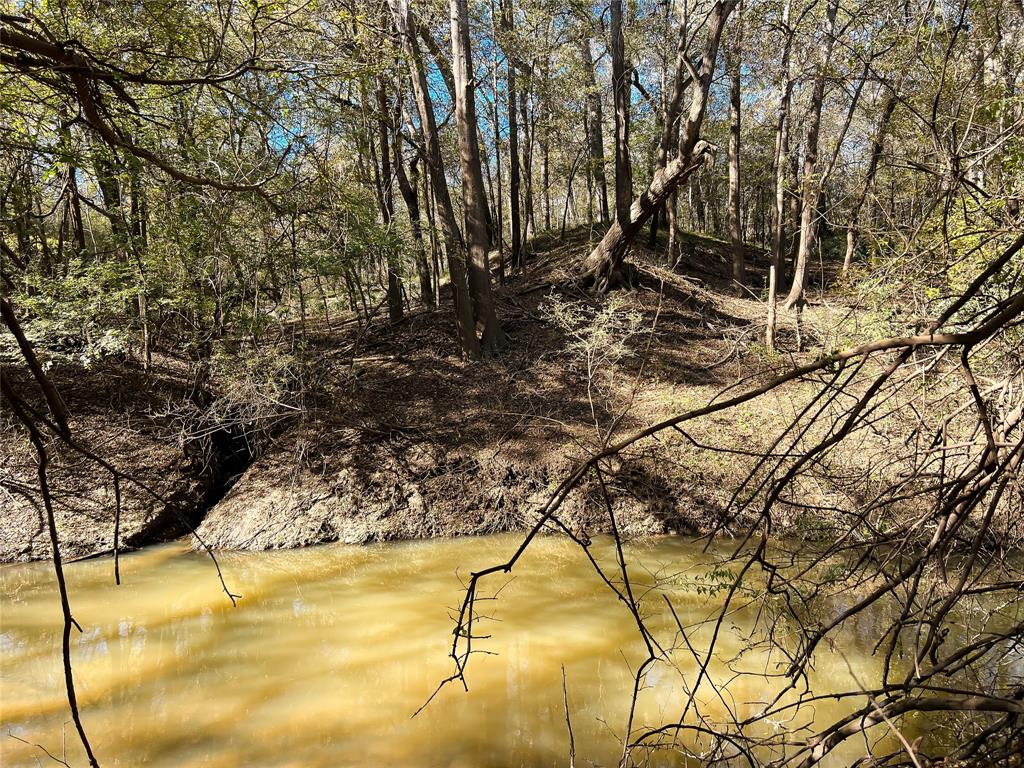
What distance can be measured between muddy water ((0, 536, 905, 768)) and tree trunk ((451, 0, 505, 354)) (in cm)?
582

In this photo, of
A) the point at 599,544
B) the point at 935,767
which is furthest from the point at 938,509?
the point at 599,544

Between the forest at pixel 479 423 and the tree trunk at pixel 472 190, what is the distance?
0.12 meters

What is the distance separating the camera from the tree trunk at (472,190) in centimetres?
1094

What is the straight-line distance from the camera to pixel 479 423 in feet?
34.3

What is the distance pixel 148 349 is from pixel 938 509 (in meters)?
11.5

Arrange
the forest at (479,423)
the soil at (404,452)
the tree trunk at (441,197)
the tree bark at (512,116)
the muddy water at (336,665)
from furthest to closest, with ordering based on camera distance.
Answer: the tree bark at (512,116) < the tree trunk at (441,197) < the soil at (404,452) < the muddy water at (336,665) < the forest at (479,423)

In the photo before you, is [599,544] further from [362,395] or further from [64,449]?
[64,449]

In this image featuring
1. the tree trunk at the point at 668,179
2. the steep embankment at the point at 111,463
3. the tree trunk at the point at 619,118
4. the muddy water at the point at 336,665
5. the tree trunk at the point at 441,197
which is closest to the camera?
the muddy water at the point at 336,665

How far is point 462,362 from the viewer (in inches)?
488

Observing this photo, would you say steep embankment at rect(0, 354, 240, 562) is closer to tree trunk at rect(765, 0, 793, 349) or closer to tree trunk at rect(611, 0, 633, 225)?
tree trunk at rect(765, 0, 793, 349)

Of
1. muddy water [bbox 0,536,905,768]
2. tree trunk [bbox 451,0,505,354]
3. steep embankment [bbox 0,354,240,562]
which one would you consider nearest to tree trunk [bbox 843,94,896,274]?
muddy water [bbox 0,536,905,768]

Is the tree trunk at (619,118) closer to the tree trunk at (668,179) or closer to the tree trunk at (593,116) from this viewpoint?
the tree trunk at (668,179)

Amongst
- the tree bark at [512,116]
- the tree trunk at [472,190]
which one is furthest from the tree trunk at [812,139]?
the tree bark at [512,116]

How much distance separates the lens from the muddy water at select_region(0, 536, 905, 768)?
421cm
